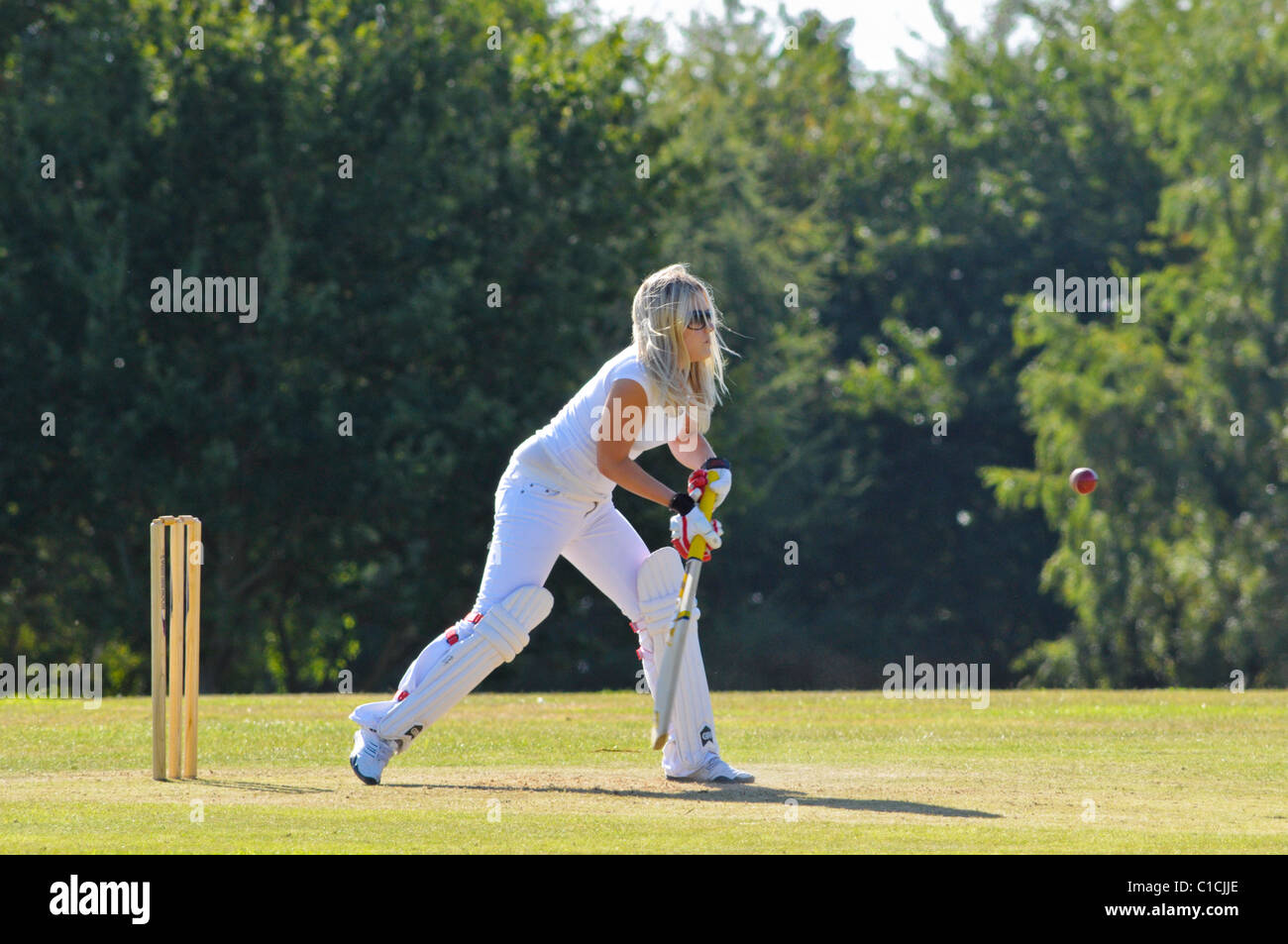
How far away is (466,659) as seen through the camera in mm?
8227

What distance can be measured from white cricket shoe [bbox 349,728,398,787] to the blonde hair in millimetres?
1866

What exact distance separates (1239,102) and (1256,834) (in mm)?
29957

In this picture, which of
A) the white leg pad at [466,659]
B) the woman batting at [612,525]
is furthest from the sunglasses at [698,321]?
the white leg pad at [466,659]

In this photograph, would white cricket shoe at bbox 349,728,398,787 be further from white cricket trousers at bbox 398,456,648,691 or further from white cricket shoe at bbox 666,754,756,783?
white cricket shoe at bbox 666,754,756,783

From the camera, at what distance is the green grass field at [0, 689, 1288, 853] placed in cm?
659

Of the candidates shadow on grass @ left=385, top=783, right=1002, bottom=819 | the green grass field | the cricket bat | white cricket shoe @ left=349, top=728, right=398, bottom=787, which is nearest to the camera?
the green grass field

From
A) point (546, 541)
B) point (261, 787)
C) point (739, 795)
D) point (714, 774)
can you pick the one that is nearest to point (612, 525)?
point (546, 541)

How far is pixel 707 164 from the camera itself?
32906 millimetres

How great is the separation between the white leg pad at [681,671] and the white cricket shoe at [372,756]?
1159 mm

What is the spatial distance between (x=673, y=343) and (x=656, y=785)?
1.92 m

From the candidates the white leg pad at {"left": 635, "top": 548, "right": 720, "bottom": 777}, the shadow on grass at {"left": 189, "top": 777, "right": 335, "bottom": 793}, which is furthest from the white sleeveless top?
the shadow on grass at {"left": 189, "top": 777, "right": 335, "bottom": 793}

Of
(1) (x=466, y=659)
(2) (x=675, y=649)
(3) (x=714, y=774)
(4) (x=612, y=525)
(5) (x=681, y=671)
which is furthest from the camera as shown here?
(4) (x=612, y=525)

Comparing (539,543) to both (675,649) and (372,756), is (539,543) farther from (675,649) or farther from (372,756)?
(372,756)

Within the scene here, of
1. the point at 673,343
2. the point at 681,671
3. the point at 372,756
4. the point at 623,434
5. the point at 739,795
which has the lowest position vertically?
the point at 739,795
